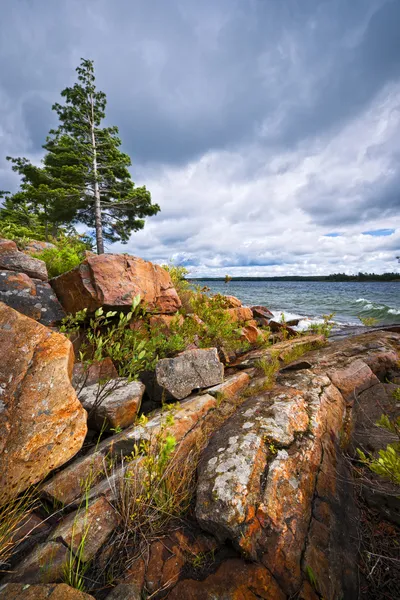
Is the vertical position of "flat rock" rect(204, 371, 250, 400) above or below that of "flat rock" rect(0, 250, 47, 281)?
below

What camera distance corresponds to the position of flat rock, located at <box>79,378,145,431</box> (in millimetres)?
3553

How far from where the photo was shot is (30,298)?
484 cm

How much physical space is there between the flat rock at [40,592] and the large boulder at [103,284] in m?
3.70

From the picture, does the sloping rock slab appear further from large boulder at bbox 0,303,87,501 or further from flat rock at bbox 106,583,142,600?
large boulder at bbox 0,303,87,501

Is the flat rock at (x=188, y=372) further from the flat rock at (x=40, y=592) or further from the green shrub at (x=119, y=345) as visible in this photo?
the flat rock at (x=40, y=592)

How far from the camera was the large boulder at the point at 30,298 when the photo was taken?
15.3 ft

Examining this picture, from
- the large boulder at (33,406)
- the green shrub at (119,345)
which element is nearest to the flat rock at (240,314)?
the green shrub at (119,345)

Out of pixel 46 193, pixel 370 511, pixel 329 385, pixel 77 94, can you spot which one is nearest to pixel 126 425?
pixel 370 511

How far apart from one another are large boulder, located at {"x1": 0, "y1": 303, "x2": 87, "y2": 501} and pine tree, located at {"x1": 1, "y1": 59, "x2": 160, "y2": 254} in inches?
579

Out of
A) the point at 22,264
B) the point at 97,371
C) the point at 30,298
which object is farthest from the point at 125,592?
the point at 22,264

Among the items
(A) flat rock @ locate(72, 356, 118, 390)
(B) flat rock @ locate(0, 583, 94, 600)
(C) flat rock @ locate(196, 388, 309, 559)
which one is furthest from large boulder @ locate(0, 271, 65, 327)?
(C) flat rock @ locate(196, 388, 309, 559)

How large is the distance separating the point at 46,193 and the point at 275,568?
18.6 meters

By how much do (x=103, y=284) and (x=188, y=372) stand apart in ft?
8.86

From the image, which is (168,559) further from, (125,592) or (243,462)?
(243,462)
